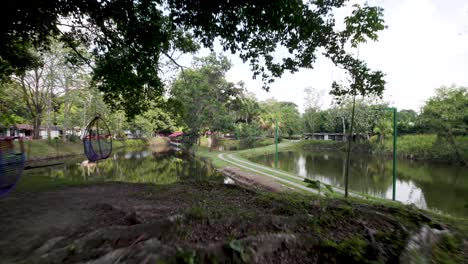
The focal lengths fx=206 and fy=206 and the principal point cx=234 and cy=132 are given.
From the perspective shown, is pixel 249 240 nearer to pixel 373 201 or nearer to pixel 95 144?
pixel 373 201

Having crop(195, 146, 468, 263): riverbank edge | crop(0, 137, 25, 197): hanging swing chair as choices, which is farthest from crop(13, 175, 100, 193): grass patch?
crop(195, 146, 468, 263): riverbank edge

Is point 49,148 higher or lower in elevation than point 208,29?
lower

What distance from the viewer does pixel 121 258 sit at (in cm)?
219

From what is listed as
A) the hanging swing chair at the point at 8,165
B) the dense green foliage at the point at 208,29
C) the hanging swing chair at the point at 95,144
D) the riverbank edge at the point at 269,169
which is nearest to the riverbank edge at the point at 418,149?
the riverbank edge at the point at 269,169

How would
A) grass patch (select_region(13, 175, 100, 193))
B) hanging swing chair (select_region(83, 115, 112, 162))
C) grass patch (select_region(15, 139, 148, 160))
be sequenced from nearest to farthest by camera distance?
grass patch (select_region(13, 175, 100, 193)) → hanging swing chair (select_region(83, 115, 112, 162)) → grass patch (select_region(15, 139, 148, 160))

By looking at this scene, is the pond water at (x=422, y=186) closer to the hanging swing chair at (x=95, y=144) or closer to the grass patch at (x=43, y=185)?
the hanging swing chair at (x=95, y=144)

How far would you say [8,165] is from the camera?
183 inches

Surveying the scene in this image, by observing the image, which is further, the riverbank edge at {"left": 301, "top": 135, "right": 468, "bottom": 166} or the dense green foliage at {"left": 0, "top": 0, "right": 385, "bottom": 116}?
the riverbank edge at {"left": 301, "top": 135, "right": 468, "bottom": 166}

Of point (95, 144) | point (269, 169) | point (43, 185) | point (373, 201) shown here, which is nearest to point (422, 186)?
point (373, 201)

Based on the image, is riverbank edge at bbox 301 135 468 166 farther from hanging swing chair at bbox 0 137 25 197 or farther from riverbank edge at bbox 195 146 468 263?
hanging swing chair at bbox 0 137 25 197

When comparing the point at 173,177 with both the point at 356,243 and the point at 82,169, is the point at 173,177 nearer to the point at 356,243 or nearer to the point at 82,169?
the point at 82,169

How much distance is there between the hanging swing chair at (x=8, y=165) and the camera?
15.1 ft

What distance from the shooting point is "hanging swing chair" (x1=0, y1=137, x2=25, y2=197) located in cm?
460

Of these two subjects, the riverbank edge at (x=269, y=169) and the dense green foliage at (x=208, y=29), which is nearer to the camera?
the dense green foliage at (x=208, y=29)
